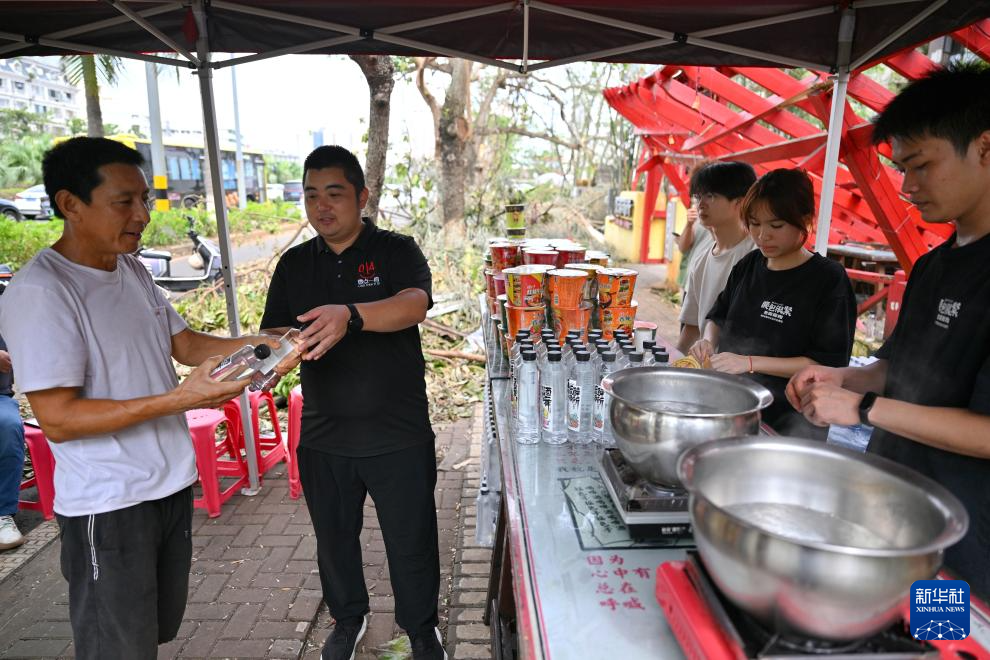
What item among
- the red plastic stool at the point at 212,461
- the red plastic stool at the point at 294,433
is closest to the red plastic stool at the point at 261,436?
the red plastic stool at the point at 212,461

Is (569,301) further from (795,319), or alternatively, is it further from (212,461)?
(212,461)

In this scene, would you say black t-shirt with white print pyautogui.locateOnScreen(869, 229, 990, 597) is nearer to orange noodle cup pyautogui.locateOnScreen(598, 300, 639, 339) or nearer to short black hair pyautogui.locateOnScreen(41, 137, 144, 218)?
orange noodle cup pyautogui.locateOnScreen(598, 300, 639, 339)

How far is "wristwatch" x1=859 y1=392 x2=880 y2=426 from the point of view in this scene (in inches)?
53.2

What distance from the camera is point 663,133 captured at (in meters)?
8.99

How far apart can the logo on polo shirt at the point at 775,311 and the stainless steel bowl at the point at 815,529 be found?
129 cm

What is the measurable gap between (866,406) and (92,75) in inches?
530

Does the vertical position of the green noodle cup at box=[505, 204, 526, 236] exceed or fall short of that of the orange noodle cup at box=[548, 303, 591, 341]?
it exceeds it

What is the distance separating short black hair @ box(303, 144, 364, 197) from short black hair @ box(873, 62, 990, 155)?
1.74 m

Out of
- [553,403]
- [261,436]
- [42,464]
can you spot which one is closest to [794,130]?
[553,403]

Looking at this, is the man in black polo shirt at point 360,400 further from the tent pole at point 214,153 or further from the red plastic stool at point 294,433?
the red plastic stool at point 294,433

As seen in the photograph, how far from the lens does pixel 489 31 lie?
3227mm

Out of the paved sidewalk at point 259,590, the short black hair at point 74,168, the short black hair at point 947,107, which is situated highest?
the short black hair at point 947,107

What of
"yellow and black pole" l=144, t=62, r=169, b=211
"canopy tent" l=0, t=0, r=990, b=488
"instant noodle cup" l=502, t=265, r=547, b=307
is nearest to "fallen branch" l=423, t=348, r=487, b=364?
"canopy tent" l=0, t=0, r=990, b=488

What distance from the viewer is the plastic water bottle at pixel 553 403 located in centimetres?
193
